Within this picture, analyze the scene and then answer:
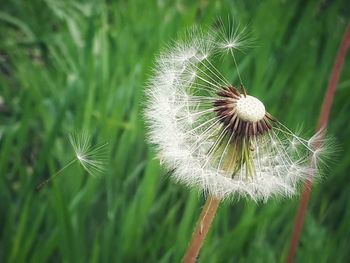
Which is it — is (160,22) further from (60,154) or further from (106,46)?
(60,154)

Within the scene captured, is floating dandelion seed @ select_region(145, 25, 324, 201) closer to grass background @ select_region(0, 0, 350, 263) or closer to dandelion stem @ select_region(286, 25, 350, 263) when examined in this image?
dandelion stem @ select_region(286, 25, 350, 263)

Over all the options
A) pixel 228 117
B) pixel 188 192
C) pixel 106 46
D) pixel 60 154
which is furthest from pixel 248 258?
pixel 106 46

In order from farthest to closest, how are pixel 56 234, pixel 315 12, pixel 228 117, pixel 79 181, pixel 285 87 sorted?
pixel 315 12 → pixel 285 87 → pixel 79 181 → pixel 56 234 → pixel 228 117

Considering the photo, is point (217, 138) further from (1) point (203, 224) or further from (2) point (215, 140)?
(1) point (203, 224)

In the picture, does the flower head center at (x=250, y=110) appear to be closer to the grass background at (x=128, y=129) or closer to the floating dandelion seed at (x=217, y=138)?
the floating dandelion seed at (x=217, y=138)

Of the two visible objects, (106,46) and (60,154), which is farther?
(106,46)

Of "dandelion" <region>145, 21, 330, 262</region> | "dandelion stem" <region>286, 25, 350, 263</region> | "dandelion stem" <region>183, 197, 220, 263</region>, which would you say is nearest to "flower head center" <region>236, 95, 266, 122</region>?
"dandelion" <region>145, 21, 330, 262</region>

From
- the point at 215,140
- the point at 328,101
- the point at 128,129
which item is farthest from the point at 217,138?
the point at 128,129
